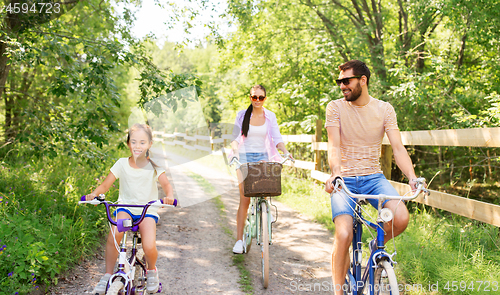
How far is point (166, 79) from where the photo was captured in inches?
243

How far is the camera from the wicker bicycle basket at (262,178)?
157 inches

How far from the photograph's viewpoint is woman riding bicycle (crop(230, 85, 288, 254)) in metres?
4.58

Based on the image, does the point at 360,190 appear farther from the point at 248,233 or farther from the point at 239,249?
the point at 239,249

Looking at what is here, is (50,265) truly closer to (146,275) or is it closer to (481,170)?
(146,275)

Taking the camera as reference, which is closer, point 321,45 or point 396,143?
point 396,143

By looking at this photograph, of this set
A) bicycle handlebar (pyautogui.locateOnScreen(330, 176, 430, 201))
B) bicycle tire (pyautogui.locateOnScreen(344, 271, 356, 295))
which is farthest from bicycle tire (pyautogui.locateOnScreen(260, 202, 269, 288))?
bicycle handlebar (pyautogui.locateOnScreen(330, 176, 430, 201))

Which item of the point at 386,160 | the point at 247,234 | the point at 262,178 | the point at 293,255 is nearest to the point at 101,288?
the point at 262,178

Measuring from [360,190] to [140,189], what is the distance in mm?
1917

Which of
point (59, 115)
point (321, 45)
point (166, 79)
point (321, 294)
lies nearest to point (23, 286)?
point (321, 294)

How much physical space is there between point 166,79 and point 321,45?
5.09 meters

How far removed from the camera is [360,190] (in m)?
2.95

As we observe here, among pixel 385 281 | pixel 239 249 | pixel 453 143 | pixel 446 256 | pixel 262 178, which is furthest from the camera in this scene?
pixel 239 249

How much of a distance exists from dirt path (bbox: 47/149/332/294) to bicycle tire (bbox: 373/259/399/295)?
1.61 metres

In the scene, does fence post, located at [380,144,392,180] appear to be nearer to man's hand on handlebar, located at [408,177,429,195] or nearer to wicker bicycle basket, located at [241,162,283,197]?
wicker bicycle basket, located at [241,162,283,197]
